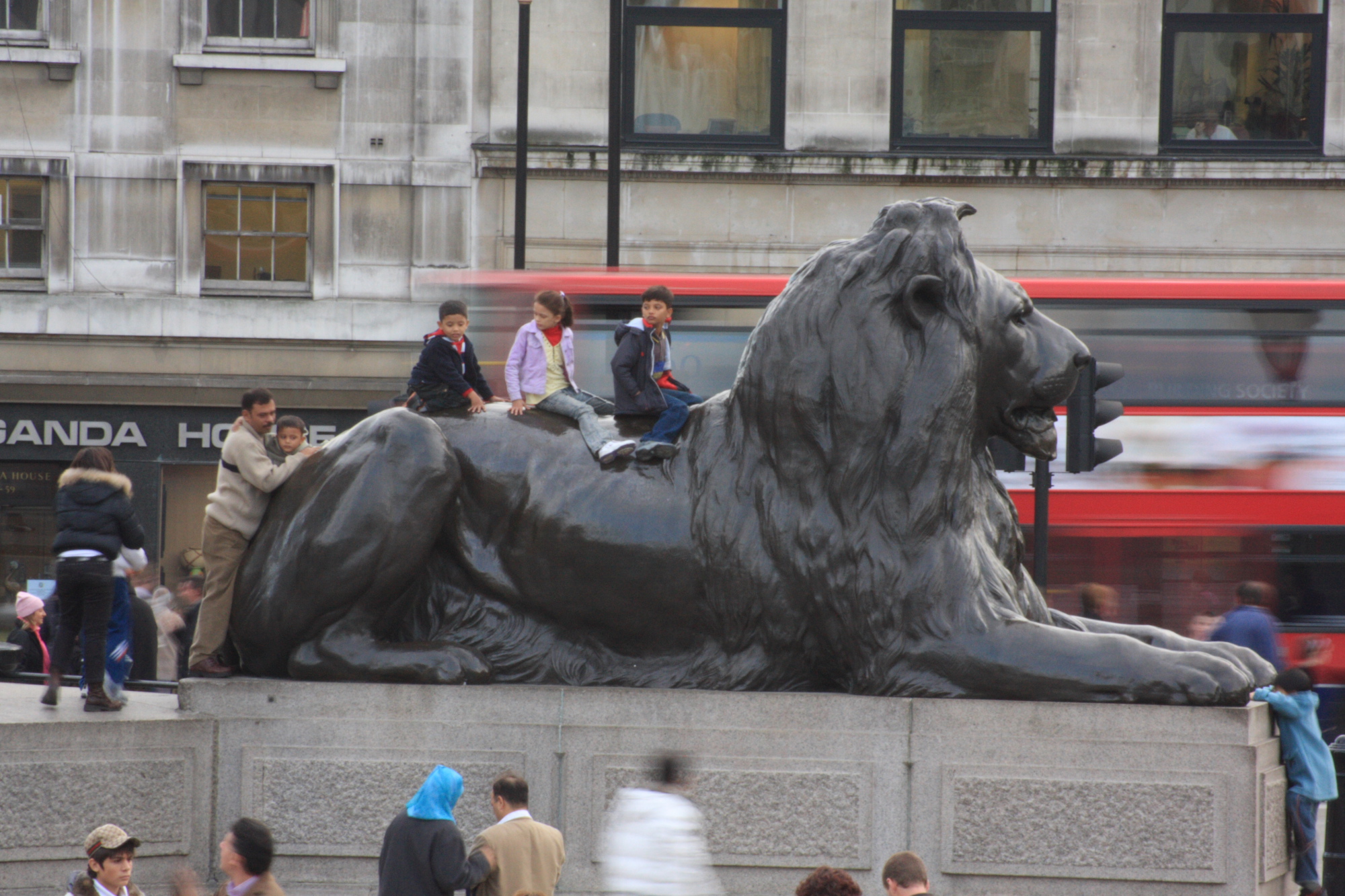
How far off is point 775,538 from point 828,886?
7.14ft

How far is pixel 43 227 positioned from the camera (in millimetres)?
22328

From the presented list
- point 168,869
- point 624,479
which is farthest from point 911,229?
point 168,869

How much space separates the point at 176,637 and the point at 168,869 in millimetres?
6309

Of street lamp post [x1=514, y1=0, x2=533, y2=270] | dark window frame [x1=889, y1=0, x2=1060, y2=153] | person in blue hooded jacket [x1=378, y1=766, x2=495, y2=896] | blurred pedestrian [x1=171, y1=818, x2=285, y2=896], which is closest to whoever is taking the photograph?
blurred pedestrian [x1=171, y1=818, x2=285, y2=896]

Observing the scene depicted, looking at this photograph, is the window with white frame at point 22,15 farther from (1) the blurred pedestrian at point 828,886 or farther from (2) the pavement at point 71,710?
(1) the blurred pedestrian at point 828,886

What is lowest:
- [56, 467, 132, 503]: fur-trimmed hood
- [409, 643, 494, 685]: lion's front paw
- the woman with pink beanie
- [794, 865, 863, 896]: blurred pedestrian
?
the woman with pink beanie

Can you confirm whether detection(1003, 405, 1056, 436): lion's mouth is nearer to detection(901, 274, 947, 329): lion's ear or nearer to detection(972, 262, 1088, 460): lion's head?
detection(972, 262, 1088, 460): lion's head

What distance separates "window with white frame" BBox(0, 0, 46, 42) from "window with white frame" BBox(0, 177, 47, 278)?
2.17m

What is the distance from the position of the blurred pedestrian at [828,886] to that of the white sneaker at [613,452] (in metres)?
2.59

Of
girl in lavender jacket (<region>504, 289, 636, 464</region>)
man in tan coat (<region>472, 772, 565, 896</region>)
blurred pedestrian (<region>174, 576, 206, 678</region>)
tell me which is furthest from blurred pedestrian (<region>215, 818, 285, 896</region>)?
blurred pedestrian (<region>174, 576, 206, 678</region>)

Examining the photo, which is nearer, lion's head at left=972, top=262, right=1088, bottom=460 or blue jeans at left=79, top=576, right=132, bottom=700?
lion's head at left=972, top=262, right=1088, bottom=460

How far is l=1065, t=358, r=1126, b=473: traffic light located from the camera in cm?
913

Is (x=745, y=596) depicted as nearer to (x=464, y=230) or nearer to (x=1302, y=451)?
(x=1302, y=451)

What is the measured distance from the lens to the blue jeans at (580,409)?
23.1ft
